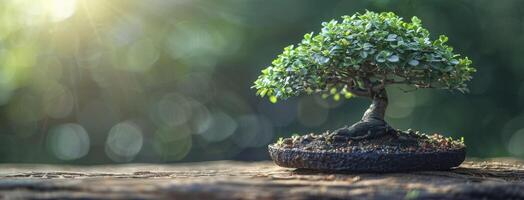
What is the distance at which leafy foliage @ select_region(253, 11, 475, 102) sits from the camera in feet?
14.2

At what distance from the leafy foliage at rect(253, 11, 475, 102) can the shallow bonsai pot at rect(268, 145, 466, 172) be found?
0.56 meters

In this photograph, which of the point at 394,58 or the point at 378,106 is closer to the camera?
the point at 394,58

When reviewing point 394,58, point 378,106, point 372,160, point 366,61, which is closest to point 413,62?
point 394,58

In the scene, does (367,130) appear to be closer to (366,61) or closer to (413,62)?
(366,61)

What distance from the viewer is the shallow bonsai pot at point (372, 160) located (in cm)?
408

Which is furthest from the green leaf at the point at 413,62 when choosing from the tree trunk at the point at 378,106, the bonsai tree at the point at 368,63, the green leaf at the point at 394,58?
the tree trunk at the point at 378,106

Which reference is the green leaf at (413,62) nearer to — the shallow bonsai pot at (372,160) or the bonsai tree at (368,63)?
the bonsai tree at (368,63)

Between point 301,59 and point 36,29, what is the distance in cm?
783

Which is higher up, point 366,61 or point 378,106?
point 366,61

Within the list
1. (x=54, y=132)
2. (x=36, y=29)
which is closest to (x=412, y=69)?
(x=36, y=29)

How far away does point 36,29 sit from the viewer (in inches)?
433

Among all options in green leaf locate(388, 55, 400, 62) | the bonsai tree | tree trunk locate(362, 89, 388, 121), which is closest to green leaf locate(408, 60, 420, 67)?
the bonsai tree

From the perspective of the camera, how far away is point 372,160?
13.4ft

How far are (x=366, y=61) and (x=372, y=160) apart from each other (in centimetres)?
77
